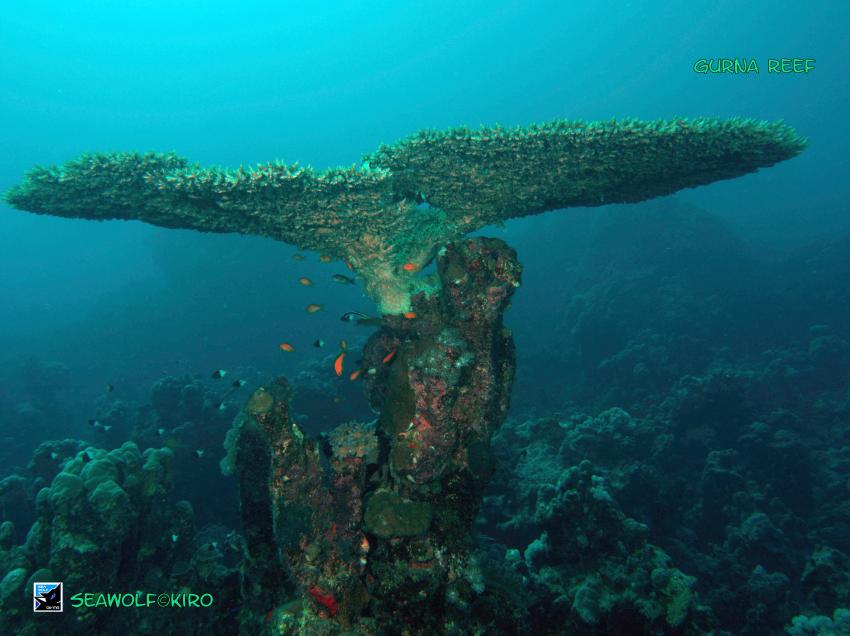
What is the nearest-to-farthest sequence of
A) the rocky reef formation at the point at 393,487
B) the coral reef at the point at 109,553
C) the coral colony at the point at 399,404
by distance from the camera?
the rocky reef formation at the point at 393,487
the coral colony at the point at 399,404
the coral reef at the point at 109,553

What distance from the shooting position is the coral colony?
13.6 feet

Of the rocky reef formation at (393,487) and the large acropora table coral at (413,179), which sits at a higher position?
the large acropora table coral at (413,179)

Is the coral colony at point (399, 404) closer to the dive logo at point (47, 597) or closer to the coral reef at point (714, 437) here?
the dive logo at point (47, 597)

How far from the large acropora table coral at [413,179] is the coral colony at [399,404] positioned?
3cm

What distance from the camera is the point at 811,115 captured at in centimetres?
9875

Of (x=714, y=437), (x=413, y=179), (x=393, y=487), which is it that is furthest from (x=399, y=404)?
(x=714, y=437)

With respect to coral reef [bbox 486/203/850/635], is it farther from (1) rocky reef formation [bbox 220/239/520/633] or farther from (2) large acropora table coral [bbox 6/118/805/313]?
(2) large acropora table coral [bbox 6/118/805/313]

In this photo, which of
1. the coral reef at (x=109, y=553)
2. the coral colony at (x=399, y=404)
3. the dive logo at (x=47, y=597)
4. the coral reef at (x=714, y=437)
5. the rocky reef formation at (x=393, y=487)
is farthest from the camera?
the coral reef at (x=714, y=437)

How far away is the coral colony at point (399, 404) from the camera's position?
414 cm

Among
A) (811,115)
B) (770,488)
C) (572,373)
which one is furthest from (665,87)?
(770,488)

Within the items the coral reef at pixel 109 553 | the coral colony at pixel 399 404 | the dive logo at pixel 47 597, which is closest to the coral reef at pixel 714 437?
the coral colony at pixel 399 404

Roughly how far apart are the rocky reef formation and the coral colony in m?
0.02

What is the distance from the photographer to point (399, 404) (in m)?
5.08

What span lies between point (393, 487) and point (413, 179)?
15.1ft
